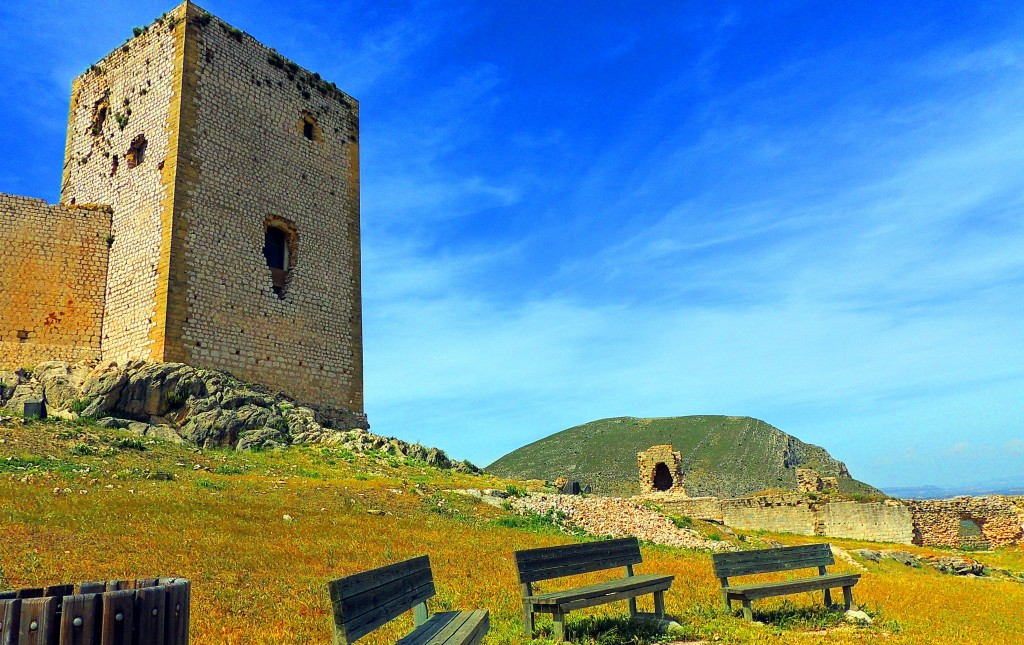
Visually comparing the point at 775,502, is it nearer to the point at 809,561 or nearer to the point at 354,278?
the point at 354,278

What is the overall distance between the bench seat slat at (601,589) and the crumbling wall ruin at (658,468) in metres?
24.4

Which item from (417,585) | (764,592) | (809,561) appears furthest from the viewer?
(809,561)

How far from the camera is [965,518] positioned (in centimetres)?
2573

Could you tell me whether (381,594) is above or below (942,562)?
above

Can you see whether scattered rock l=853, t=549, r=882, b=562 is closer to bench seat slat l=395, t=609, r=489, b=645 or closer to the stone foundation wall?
the stone foundation wall

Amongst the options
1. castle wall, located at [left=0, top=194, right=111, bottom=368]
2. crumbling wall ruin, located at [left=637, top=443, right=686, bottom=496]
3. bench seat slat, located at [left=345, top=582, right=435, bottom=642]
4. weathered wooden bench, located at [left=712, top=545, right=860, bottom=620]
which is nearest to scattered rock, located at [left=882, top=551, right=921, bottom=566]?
weathered wooden bench, located at [left=712, top=545, right=860, bottom=620]

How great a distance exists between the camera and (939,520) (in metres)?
25.4

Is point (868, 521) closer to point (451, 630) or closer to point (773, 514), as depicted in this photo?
point (773, 514)

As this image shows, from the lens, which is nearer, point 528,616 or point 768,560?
point 528,616

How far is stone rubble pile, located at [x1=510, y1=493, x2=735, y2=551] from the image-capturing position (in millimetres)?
14938

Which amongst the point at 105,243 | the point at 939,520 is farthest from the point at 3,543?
the point at 939,520

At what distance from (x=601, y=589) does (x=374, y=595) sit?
9.01 ft

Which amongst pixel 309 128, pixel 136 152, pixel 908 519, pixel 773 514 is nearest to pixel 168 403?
pixel 136 152

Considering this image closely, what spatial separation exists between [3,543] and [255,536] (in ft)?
9.36
